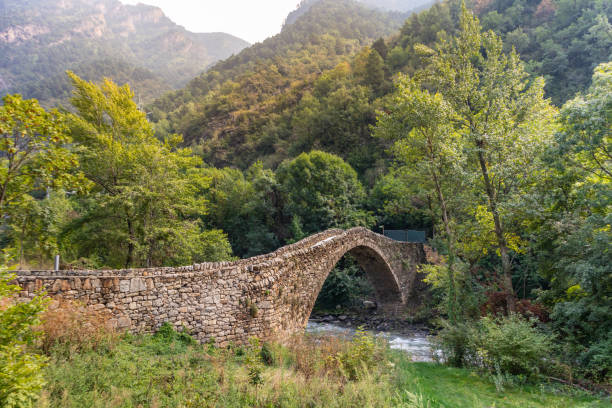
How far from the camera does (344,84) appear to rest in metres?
44.9

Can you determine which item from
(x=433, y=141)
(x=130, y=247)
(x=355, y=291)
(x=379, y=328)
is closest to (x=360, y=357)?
(x=433, y=141)

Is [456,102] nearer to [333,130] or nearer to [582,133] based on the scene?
[582,133]

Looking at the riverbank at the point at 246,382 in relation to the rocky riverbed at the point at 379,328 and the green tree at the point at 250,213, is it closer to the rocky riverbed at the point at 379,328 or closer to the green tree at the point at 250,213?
the rocky riverbed at the point at 379,328

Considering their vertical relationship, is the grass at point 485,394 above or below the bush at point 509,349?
below

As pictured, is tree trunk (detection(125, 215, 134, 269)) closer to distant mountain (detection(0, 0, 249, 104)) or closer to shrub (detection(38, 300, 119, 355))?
shrub (detection(38, 300, 119, 355))

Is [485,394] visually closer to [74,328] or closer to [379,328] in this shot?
[74,328]

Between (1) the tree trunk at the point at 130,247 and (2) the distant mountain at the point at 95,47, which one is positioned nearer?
(1) the tree trunk at the point at 130,247

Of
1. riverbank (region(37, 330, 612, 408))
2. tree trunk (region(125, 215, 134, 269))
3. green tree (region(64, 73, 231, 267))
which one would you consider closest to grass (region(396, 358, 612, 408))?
riverbank (region(37, 330, 612, 408))

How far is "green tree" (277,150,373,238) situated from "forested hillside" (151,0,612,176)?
5.81 meters

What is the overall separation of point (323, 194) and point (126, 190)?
1641 centimetres

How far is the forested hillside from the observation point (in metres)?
35.2

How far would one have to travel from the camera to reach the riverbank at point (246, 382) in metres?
4.93

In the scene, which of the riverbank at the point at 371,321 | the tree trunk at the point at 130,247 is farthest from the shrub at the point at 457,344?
the tree trunk at the point at 130,247

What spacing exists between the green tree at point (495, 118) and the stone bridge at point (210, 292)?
705cm
